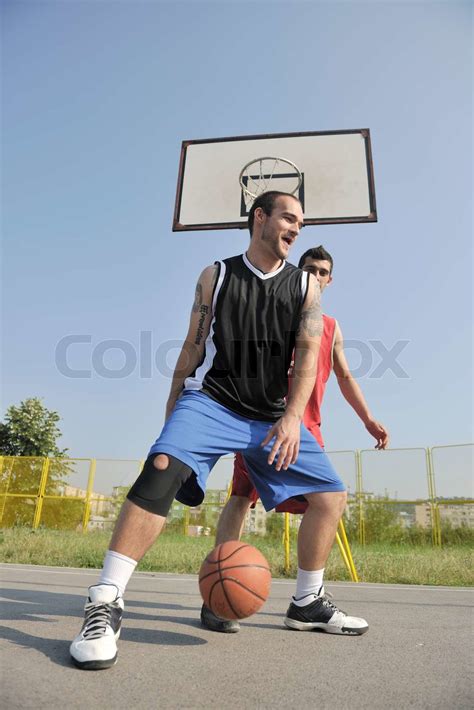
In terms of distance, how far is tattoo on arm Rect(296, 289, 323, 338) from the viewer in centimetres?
301

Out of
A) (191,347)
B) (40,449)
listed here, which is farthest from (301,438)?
(40,449)

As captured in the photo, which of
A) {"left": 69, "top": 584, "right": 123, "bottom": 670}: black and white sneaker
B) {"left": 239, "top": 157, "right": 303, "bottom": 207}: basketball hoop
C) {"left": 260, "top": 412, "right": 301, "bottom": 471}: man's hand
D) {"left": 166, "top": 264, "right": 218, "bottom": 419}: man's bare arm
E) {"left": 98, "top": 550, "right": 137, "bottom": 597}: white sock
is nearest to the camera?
{"left": 69, "top": 584, "right": 123, "bottom": 670}: black and white sneaker

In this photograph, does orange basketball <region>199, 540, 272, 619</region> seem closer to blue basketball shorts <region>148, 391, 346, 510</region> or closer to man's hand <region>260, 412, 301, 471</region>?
blue basketball shorts <region>148, 391, 346, 510</region>

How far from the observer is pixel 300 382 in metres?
2.88

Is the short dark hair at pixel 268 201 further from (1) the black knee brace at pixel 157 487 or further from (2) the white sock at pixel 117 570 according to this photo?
(2) the white sock at pixel 117 570

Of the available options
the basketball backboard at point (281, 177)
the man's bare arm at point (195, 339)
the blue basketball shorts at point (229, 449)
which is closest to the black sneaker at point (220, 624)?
the blue basketball shorts at point (229, 449)

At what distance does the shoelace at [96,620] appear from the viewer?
2.02 m

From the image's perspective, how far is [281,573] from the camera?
20.4 feet

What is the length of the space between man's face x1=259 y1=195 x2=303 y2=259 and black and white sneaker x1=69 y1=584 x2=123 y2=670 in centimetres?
199

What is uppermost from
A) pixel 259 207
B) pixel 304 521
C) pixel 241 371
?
pixel 259 207

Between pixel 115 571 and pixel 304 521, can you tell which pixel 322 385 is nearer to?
pixel 304 521

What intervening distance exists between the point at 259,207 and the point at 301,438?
1424 mm

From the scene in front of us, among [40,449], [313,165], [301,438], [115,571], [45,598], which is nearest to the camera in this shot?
[115,571]

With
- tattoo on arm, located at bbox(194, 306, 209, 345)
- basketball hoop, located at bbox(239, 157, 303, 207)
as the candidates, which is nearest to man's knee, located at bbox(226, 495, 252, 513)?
tattoo on arm, located at bbox(194, 306, 209, 345)
